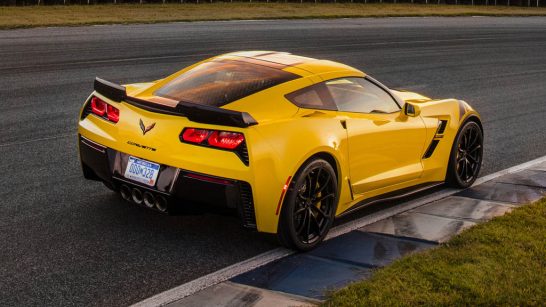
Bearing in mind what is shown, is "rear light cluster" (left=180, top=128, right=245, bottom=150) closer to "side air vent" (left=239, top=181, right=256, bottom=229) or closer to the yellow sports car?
the yellow sports car

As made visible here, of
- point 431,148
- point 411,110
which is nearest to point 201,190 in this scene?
point 411,110

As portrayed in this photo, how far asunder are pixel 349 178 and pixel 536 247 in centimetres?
150

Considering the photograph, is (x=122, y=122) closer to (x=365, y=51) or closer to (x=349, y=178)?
(x=349, y=178)

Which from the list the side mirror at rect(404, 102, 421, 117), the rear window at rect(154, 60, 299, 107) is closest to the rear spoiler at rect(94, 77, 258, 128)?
the rear window at rect(154, 60, 299, 107)

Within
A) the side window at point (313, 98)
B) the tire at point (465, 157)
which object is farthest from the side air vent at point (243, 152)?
the tire at point (465, 157)

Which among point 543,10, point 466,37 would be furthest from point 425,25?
point 543,10

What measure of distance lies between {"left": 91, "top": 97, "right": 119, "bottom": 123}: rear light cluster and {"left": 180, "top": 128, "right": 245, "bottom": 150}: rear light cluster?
0.74 m

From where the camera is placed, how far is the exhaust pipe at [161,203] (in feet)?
18.4

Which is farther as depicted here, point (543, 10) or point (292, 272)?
point (543, 10)

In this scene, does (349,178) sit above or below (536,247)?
above

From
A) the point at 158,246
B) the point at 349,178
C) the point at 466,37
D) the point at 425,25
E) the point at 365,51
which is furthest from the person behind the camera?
the point at 425,25

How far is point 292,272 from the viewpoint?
5.38 m

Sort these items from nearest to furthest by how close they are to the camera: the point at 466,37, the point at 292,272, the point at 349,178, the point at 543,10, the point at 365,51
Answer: the point at 292,272 < the point at 349,178 < the point at 365,51 < the point at 466,37 < the point at 543,10

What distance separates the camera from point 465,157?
25.8 feet
